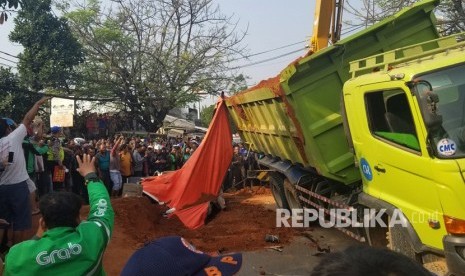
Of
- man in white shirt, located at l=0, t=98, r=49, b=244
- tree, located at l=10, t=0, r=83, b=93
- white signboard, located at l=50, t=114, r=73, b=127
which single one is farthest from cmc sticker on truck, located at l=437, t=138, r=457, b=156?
tree, located at l=10, t=0, r=83, b=93

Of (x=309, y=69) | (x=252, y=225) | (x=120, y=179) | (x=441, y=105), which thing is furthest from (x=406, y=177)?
(x=120, y=179)

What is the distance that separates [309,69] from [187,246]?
5.32 meters

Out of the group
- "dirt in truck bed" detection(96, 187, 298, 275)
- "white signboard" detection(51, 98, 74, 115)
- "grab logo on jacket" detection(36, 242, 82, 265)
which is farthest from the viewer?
"white signboard" detection(51, 98, 74, 115)

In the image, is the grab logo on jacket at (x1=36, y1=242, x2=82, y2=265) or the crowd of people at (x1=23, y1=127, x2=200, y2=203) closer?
the grab logo on jacket at (x1=36, y1=242, x2=82, y2=265)

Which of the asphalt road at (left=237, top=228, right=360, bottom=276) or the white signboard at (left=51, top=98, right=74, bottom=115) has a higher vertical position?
the white signboard at (left=51, top=98, right=74, bottom=115)

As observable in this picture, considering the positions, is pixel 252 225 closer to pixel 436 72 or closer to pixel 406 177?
pixel 406 177

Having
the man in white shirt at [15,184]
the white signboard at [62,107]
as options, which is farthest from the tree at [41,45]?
the man in white shirt at [15,184]

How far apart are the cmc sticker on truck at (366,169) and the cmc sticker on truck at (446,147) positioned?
4.45 feet

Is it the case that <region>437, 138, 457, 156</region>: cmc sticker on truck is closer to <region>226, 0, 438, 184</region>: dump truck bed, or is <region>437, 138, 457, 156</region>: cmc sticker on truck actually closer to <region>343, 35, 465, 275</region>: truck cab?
<region>343, 35, 465, 275</region>: truck cab

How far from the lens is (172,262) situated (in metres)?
1.57

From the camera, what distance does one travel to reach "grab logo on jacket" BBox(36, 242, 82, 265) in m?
2.27

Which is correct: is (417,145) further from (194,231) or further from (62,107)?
(62,107)

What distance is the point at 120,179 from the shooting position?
1352 centimetres
